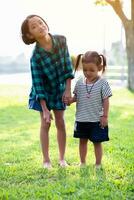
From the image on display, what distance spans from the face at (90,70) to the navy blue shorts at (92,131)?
1.42ft

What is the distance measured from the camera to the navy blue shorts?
4.58 metres

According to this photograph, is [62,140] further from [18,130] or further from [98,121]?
[18,130]

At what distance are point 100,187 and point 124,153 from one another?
1.60 meters

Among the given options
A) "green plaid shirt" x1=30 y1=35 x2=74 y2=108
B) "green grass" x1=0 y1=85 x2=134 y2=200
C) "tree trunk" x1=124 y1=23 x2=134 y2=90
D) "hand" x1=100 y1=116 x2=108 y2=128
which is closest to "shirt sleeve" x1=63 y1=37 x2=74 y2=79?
"green plaid shirt" x1=30 y1=35 x2=74 y2=108

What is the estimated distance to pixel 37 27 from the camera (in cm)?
460

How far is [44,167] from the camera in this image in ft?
15.5

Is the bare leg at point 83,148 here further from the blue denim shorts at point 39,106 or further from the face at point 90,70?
the face at point 90,70

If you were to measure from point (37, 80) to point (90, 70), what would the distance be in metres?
0.51

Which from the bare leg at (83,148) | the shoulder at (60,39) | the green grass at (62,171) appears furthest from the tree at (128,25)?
the bare leg at (83,148)

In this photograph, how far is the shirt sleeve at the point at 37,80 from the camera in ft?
15.3

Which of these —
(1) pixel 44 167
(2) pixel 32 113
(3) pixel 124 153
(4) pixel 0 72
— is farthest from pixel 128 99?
(4) pixel 0 72

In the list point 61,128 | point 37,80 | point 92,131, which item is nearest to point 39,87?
point 37,80

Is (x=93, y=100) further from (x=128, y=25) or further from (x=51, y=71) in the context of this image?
(x=128, y=25)

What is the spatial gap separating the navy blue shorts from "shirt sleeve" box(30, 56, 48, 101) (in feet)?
1.37
